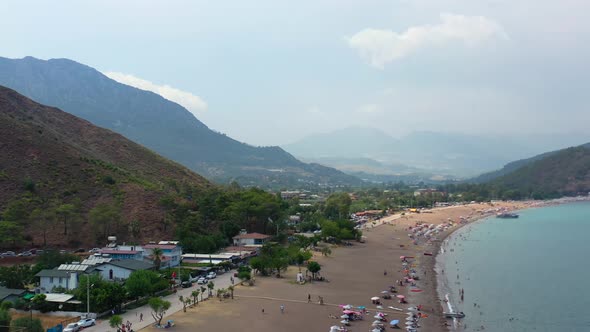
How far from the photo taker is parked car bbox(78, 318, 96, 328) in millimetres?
32188

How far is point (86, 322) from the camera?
3250 cm

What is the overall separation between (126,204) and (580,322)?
54813mm

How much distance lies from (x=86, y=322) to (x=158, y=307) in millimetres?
4696

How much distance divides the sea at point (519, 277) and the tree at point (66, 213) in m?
42.6

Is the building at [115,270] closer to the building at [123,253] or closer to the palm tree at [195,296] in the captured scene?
the building at [123,253]

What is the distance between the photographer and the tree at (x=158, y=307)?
3281 centimetres

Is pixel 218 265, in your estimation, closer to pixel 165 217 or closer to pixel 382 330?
pixel 165 217

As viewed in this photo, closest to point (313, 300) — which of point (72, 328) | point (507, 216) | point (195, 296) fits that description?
point (195, 296)

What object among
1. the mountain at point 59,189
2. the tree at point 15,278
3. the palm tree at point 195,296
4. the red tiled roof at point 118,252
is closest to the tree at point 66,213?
the mountain at point 59,189

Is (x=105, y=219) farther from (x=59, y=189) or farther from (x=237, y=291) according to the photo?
(x=237, y=291)

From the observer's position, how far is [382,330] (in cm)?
3347

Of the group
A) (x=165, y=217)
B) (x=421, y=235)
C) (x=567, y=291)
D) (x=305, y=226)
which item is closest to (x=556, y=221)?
(x=421, y=235)

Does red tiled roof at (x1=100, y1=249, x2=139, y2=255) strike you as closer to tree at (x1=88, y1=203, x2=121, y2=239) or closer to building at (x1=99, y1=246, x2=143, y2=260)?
building at (x1=99, y1=246, x2=143, y2=260)

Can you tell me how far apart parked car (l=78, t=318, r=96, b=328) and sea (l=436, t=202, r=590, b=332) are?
25.7 m
